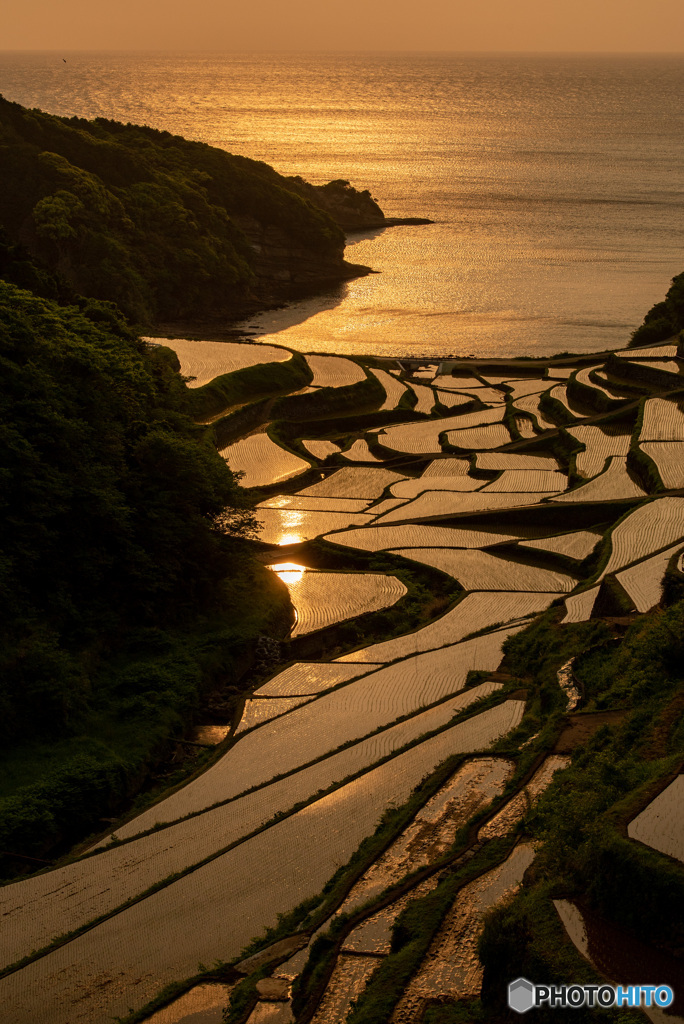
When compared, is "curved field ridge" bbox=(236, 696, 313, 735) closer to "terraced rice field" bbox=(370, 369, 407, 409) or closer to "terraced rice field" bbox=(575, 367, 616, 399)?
"terraced rice field" bbox=(370, 369, 407, 409)

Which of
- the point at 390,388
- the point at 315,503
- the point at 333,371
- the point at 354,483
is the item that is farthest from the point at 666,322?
the point at 315,503

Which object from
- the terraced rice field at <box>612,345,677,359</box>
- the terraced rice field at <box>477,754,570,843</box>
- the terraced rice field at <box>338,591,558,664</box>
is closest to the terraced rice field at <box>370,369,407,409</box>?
the terraced rice field at <box>612,345,677,359</box>

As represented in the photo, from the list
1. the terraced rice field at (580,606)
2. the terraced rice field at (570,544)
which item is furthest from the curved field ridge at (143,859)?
the terraced rice field at (570,544)

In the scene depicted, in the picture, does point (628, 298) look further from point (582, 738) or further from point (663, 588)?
point (582, 738)

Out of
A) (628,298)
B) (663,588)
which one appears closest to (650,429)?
(663,588)

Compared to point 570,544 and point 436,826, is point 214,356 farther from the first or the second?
point 436,826
